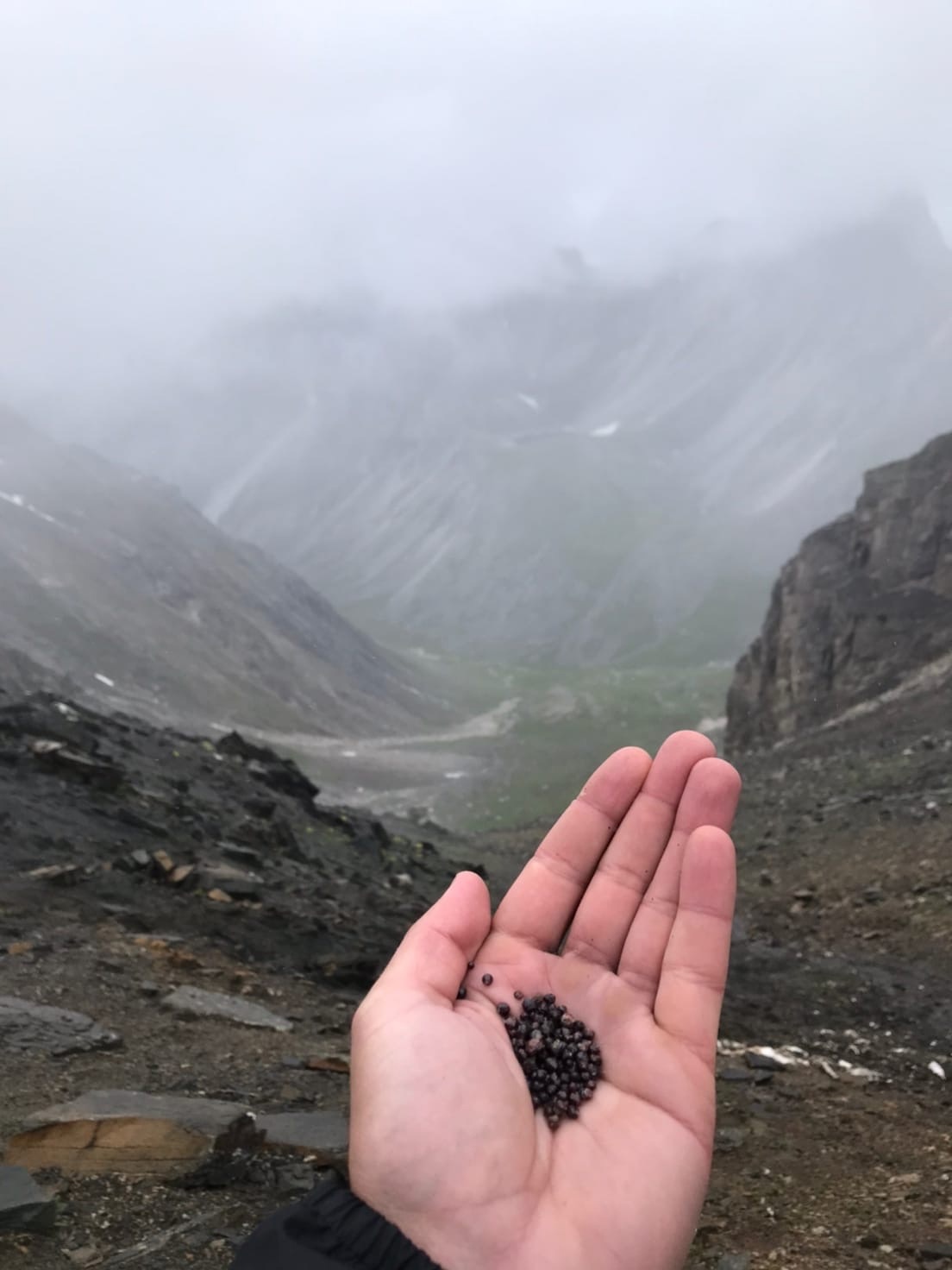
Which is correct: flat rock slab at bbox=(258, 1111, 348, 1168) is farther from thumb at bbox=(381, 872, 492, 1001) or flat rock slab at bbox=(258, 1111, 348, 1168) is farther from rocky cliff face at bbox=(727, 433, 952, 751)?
rocky cliff face at bbox=(727, 433, 952, 751)

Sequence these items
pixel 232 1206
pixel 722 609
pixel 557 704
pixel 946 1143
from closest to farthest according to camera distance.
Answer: pixel 232 1206
pixel 946 1143
pixel 557 704
pixel 722 609

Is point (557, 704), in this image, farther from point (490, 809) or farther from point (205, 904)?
point (205, 904)

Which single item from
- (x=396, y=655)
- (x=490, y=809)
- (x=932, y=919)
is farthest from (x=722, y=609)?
(x=932, y=919)

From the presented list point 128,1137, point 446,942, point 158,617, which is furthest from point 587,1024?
point 158,617

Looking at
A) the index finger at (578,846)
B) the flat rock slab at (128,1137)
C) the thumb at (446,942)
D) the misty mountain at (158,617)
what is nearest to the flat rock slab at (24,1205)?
the flat rock slab at (128,1137)

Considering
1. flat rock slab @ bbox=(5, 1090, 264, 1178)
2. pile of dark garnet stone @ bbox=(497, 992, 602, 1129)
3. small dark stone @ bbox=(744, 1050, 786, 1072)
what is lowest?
small dark stone @ bbox=(744, 1050, 786, 1072)

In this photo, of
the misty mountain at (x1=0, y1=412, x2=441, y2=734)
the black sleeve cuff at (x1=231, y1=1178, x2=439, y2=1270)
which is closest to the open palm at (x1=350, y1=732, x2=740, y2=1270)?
the black sleeve cuff at (x1=231, y1=1178, x2=439, y2=1270)
